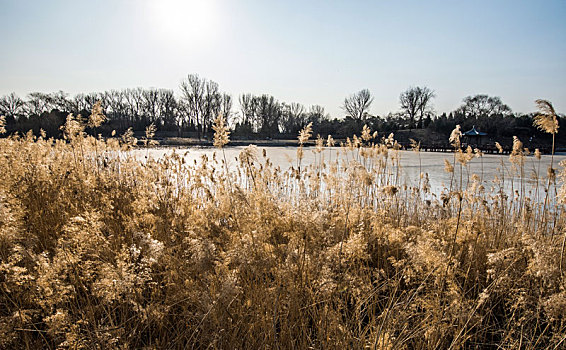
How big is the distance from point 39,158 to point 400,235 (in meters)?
5.78

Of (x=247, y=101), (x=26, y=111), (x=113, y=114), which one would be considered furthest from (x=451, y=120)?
(x=26, y=111)

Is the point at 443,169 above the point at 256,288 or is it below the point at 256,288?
above

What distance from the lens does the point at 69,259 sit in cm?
168

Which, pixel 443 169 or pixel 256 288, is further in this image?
pixel 443 169

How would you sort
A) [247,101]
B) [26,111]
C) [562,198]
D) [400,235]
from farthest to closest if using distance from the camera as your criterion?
[247,101]
[26,111]
[400,235]
[562,198]

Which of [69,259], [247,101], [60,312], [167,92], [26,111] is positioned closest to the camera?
[60,312]

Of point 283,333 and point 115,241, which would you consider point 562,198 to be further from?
point 115,241

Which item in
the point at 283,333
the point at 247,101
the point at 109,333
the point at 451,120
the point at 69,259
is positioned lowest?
the point at 283,333

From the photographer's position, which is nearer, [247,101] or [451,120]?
[451,120]

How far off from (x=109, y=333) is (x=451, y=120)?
61809mm

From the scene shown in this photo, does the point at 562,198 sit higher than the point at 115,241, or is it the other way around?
the point at 562,198

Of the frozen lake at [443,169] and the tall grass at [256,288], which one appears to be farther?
the frozen lake at [443,169]

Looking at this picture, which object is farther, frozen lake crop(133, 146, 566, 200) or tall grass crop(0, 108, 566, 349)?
frozen lake crop(133, 146, 566, 200)

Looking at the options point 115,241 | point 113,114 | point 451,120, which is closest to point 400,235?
point 115,241
